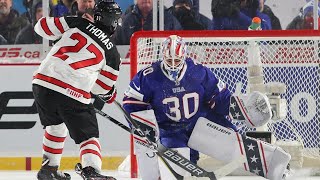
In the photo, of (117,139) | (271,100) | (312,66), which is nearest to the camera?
(271,100)

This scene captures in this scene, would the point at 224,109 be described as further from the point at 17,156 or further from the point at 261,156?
the point at 17,156

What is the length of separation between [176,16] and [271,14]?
0.68 m

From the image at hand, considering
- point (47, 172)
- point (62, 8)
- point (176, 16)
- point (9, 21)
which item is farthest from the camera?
point (9, 21)

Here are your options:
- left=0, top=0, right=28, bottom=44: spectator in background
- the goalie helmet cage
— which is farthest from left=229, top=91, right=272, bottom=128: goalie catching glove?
left=0, top=0, right=28, bottom=44: spectator in background

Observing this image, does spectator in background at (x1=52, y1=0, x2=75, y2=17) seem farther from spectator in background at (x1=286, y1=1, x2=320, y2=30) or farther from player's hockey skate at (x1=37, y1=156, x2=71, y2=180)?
player's hockey skate at (x1=37, y1=156, x2=71, y2=180)

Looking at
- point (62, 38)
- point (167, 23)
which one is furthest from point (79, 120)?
point (167, 23)

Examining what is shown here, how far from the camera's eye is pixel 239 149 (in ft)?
14.5

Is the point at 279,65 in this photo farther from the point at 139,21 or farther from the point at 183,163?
the point at 183,163

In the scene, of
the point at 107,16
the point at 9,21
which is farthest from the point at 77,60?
the point at 9,21

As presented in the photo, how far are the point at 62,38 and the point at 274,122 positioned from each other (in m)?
1.60

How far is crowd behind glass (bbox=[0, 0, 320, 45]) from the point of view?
6617 millimetres

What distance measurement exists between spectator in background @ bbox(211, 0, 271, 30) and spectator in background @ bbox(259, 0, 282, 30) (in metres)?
0.02

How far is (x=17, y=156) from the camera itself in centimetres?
637

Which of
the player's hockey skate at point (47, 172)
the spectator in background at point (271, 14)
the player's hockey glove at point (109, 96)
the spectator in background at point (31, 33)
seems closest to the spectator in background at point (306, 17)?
the spectator in background at point (271, 14)
